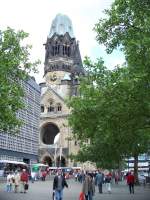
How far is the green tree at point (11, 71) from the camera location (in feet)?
104

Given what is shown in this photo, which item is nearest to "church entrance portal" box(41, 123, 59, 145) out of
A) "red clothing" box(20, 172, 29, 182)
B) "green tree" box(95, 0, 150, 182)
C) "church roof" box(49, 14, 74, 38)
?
"church roof" box(49, 14, 74, 38)

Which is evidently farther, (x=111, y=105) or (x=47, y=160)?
(x=47, y=160)

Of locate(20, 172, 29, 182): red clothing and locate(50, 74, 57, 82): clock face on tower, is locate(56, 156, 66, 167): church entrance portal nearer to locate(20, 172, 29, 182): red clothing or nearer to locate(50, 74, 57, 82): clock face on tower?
locate(50, 74, 57, 82): clock face on tower

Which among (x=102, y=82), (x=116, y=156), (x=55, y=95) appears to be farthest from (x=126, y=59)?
(x=55, y=95)

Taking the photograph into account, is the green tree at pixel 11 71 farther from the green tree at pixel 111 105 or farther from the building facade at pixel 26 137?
the building facade at pixel 26 137

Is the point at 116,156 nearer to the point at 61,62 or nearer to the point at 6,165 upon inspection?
the point at 6,165

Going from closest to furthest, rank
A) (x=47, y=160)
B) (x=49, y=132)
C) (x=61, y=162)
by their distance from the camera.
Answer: (x=61, y=162) → (x=47, y=160) → (x=49, y=132)

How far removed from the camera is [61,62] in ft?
443

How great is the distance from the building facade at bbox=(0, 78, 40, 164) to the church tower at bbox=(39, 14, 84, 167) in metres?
17.4

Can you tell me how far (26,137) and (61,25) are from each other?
51855 millimetres

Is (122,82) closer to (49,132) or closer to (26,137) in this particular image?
(26,137)

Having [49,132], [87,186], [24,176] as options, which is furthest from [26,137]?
[87,186]

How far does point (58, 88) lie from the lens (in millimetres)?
133375

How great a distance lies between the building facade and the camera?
284ft
